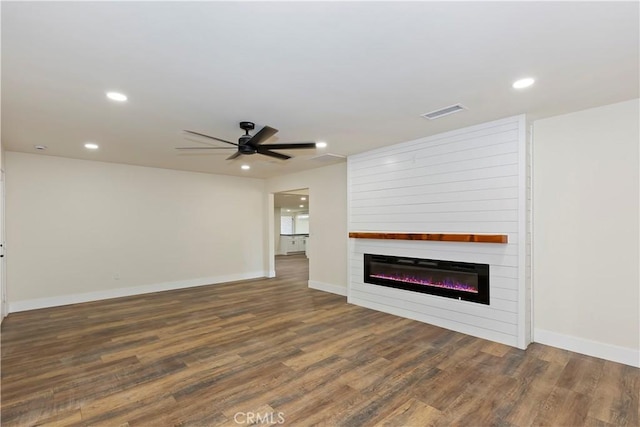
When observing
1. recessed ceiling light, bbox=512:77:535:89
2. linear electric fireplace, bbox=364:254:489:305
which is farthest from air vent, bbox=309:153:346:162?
recessed ceiling light, bbox=512:77:535:89

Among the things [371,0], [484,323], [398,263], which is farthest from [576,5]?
[398,263]

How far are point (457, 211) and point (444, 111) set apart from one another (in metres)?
1.41

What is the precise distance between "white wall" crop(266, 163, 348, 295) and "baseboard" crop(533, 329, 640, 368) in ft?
11.1

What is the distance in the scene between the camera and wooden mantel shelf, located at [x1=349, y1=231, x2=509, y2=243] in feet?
12.4

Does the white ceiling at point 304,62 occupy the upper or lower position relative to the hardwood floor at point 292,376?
upper

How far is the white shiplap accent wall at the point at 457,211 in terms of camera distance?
3.68 meters

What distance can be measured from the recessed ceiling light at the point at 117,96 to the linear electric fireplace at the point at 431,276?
4103mm

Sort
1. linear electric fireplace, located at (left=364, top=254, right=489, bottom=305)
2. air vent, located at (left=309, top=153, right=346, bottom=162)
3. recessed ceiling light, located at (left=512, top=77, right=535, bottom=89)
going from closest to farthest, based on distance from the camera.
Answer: recessed ceiling light, located at (left=512, top=77, right=535, bottom=89) < linear electric fireplace, located at (left=364, top=254, right=489, bottom=305) < air vent, located at (left=309, top=153, right=346, bottom=162)

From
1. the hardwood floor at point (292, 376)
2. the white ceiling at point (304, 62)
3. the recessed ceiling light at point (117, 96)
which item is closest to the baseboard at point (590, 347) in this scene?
the hardwood floor at point (292, 376)

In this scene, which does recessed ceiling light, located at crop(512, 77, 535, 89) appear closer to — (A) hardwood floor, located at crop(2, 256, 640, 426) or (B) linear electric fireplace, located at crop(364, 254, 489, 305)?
(B) linear electric fireplace, located at crop(364, 254, 489, 305)

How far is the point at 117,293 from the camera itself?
247 inches

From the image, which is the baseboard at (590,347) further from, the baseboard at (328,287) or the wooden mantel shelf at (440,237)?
the baseboard at (328,287)

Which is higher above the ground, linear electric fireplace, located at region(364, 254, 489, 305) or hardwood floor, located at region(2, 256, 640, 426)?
linear electric fireplace, located at region(364, 254, 489, 305)

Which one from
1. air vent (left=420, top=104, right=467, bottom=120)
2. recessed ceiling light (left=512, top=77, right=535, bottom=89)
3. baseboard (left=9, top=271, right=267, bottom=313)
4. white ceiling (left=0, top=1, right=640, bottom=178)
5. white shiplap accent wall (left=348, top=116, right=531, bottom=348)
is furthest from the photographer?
baseboard (left=9, top=271, right=267, bottom=313)
